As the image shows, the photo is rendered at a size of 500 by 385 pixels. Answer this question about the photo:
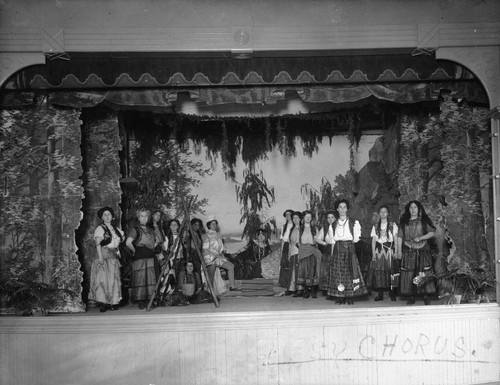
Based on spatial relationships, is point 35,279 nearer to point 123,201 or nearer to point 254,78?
point 123,201

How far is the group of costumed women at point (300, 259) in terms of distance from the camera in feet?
27.6

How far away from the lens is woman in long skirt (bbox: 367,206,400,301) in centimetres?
875

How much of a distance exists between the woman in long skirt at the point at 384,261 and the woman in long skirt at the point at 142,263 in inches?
138

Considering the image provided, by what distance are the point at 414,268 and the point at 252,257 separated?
3.19 m

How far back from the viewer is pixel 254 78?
754cm

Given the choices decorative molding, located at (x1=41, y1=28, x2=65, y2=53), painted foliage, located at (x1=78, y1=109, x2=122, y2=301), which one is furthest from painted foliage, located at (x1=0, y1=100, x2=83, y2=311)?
decorative molding, located at (x1=41, y1=28, x2=65, y2=53)

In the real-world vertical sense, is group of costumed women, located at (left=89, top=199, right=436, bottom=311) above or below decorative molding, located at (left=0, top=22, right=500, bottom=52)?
below

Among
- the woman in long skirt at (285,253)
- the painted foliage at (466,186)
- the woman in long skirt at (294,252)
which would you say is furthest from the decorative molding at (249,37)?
the woman in long skirt at (285,253)

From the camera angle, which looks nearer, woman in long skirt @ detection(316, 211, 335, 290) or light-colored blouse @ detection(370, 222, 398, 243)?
light-colored blouse @ detection(370, 222, 398, 243)

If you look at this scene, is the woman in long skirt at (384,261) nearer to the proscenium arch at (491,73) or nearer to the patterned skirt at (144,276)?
the proscenium arch at (491,73)

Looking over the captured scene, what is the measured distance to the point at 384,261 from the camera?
882 centimetres

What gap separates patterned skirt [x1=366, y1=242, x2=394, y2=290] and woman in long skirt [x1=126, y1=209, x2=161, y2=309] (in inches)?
137

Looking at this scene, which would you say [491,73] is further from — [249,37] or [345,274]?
[345,274]

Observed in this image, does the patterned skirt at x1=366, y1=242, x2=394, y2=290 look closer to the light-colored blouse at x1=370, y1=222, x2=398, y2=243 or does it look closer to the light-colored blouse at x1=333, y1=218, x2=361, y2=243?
the light-colored blouse at x1=370, y1=222, x2=398, y2=243
